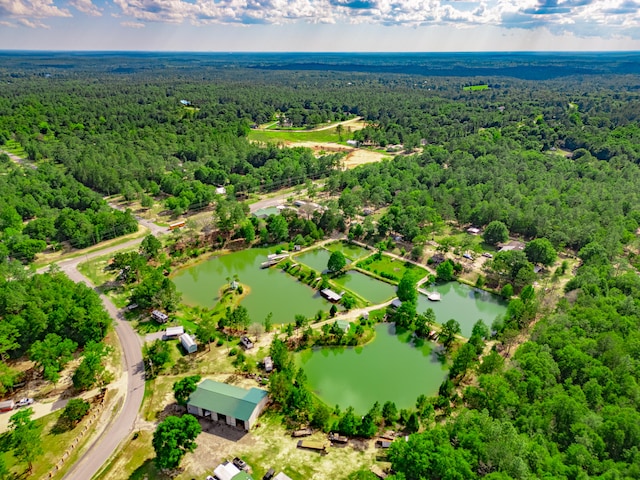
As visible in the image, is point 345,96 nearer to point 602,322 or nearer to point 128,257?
point 128,257

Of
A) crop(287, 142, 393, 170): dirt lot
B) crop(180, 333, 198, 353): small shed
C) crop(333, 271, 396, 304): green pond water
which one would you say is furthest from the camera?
crop(287, 142, 393, 170): dirt lot

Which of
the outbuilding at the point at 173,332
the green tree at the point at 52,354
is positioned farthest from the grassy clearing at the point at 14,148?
the outbuilding at the point at 173,332

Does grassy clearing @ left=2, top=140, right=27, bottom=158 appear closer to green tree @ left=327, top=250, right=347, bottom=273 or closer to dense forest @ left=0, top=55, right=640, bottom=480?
dense forest @ left=0, top=55, right=640, bottom=480

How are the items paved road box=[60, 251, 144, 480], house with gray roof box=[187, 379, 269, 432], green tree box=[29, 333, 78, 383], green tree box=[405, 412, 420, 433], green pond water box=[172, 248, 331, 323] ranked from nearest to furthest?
paved road box=[60, 251, 144, 480] → green tree box=[405, 412, 420, 433] → house with gray roof box=[187, 379, 269, 432] → green tree box=[29, 333, 78, 383] → green pond water box=[172, 248, 331, 323]

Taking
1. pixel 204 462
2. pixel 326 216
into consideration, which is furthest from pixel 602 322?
pixel 326 216

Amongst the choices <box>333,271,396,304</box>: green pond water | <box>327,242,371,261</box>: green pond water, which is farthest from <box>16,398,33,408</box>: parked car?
<box>327,242,371,261</box>: green pond water

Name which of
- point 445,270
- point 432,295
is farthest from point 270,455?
point 445,270

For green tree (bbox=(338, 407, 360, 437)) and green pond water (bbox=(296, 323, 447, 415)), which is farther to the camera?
green pond water (bbox=(296, 323, 447, 415))
